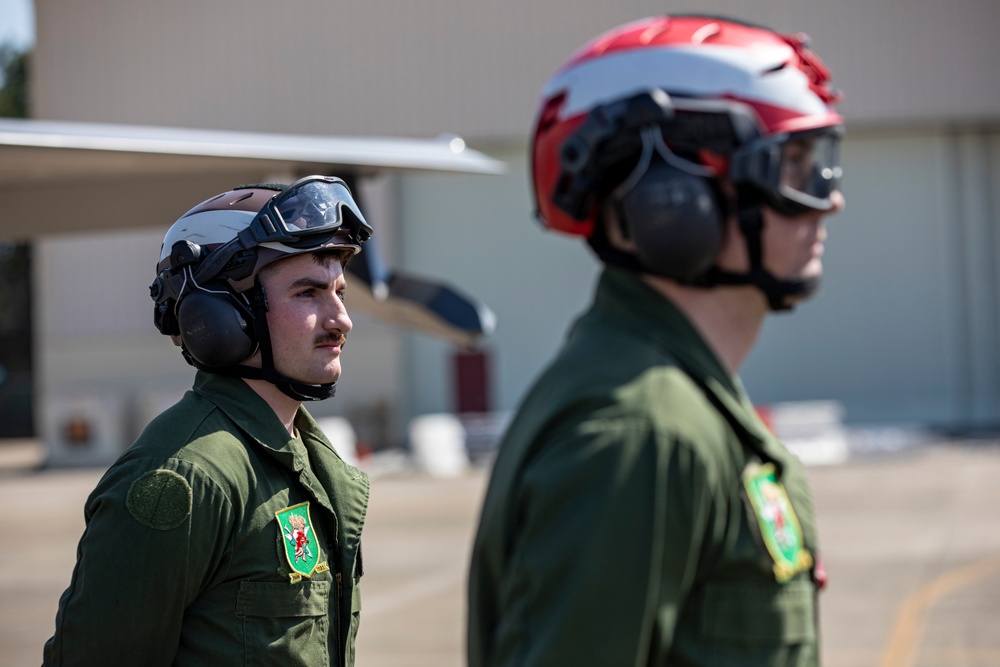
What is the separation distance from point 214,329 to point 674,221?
3.86 feet

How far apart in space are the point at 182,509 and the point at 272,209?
0.70m

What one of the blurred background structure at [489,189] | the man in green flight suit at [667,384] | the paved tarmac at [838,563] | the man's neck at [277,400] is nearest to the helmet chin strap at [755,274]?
the man in green flight suit at [667,384]

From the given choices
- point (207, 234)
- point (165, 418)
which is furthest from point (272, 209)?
point (165, 418)

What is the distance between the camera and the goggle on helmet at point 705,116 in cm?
180

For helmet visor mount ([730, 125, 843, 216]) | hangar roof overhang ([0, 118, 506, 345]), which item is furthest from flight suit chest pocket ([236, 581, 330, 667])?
hangar roof overhang ([0, 118, 506, 345])

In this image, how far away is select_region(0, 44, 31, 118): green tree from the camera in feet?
144

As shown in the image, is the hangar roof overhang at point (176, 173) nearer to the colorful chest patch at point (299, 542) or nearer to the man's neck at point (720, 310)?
the colorful chest patch at point (299, 542)

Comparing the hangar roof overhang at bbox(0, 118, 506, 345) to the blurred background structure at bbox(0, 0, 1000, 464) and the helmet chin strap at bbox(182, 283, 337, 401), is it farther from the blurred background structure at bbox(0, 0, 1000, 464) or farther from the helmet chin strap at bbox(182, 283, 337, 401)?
the blurred background structure at bbox(0, 0, 1000, 464)

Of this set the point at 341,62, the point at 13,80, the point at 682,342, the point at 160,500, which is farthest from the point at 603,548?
the point at 13,80

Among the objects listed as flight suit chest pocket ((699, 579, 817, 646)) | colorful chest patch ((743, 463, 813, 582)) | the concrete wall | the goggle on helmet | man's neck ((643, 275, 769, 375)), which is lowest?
flight suit chest pocket ((699, 579, 817, 646))

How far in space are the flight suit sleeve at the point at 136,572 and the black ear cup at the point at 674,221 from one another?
3.47ft

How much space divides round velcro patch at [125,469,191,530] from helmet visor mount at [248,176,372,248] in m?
0.57

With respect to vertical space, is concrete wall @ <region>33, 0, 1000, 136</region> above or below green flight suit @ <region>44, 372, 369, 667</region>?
above

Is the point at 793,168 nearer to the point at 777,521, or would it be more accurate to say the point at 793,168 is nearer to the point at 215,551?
the point at 777,521
